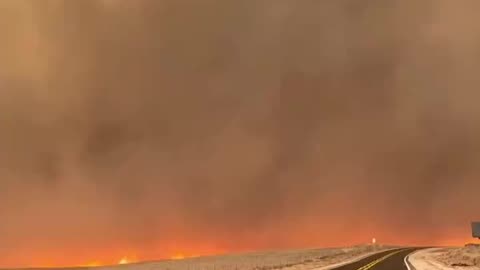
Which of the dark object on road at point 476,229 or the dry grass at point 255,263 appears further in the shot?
the dark object on road at point 476,229

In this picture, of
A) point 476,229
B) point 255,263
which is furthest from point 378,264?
point 476,229

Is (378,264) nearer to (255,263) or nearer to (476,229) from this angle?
(255,263)

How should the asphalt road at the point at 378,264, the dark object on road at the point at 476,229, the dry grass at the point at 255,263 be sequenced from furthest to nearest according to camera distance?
the dark object on road at the point at 476,229 < the dry grass at the point at 255,263 < the asphalt road at the point at 378,264

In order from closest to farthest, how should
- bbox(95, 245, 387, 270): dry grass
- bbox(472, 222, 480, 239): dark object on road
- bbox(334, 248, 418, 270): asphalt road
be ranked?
bbox(334, 248, 418, 270): asphalt road
bbox(95, 245, 387, 270): dry grass
bbox(472, 222, 480, 239): dark object on road

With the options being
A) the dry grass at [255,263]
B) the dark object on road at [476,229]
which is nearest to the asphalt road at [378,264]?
the dry grass at [255,263]

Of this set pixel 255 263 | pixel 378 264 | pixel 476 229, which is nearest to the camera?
pixel 378 264

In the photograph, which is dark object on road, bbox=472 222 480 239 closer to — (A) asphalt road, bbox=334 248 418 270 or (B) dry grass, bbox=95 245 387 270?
(B) dry grass, bbox=95 245 387 270

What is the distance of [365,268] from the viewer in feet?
144

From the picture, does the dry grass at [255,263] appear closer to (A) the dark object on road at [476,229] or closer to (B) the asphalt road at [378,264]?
(B) the asphalt road at [378,264]

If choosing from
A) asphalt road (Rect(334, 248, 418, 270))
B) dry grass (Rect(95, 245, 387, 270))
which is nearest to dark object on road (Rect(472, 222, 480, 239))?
dry grass (Rect(95, 245, 387, 270))

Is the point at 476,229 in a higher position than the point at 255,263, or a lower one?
higher

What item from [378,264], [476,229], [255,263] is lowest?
[378,264]

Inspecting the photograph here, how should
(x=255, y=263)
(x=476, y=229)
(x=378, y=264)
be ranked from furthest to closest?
(x=476, y=229) → (x=255, y=263) → (x=378, y=264)

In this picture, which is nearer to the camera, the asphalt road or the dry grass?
the asphalt road
